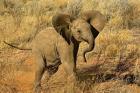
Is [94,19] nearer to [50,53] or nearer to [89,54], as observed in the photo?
[50,53]

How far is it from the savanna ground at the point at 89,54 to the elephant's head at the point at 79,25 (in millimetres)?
697

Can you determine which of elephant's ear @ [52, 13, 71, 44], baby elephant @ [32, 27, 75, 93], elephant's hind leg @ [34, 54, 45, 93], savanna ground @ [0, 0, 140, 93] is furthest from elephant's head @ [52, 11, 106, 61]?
savanna ground @ [0, 0, 140, 93]

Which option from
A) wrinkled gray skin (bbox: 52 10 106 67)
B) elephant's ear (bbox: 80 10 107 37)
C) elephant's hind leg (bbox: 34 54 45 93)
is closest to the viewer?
wrinkled gray skin (bbox: 52 10 106 67)

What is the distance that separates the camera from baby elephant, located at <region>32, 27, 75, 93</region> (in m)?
6.55

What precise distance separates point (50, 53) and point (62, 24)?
0.50 meters

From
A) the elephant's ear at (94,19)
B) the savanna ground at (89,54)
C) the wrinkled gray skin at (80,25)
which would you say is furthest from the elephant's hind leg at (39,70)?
the elephant's ear at (94,19)

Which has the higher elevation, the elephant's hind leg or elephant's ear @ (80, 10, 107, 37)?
elephant's ear @ (80, 10, 107, 37)

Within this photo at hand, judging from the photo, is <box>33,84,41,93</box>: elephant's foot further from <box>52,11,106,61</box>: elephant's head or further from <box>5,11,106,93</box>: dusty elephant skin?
<box>52,11,106,61</box>: elephant's head

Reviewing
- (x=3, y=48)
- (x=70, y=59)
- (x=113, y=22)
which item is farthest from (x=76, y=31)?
(x=113, y=22)

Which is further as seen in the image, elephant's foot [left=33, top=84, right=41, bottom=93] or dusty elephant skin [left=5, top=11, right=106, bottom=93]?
elephant's foot [left=33, top=84, right=41, bottom=93]

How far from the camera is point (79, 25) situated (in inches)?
253

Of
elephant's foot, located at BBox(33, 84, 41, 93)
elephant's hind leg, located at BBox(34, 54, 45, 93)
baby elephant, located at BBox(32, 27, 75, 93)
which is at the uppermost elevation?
baby elephant, located at BBox(32, 27, 75, 93)

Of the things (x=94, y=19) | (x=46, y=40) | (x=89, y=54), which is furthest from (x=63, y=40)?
(x=89, y=54)

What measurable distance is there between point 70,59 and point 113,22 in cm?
497
